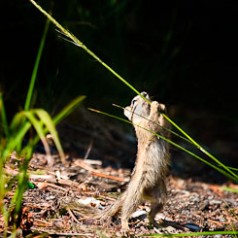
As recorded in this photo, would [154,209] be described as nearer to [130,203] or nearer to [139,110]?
[130,203]

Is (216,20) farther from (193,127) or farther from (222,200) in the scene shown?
(222,200)

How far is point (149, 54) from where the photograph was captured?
646 centimetres

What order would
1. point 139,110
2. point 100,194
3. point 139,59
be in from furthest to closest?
point 139,59
point 100,194
point 139,110

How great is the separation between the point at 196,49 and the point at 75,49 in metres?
1.89

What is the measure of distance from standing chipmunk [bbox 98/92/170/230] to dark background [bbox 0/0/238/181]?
1413 millimetres

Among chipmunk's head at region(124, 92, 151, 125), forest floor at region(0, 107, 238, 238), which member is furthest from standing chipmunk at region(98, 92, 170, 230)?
forest floor at region(0, 107, 238, 238)

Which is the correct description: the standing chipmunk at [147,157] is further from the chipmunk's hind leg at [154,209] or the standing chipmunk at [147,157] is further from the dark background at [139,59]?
the dark background at [139,59]

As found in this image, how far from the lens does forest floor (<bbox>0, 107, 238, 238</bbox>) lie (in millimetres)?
3242

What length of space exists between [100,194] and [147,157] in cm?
64

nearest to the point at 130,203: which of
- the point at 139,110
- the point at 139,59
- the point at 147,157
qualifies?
the point at 147,157

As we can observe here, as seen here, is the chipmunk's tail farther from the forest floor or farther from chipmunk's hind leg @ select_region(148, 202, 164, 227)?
chipmunk's hind leg @ select_region(148, 202, 164, 227)

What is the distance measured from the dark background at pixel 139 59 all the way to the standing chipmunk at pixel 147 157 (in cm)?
141

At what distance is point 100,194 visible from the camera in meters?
3.74

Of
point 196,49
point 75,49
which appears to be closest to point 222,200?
point 75,49
